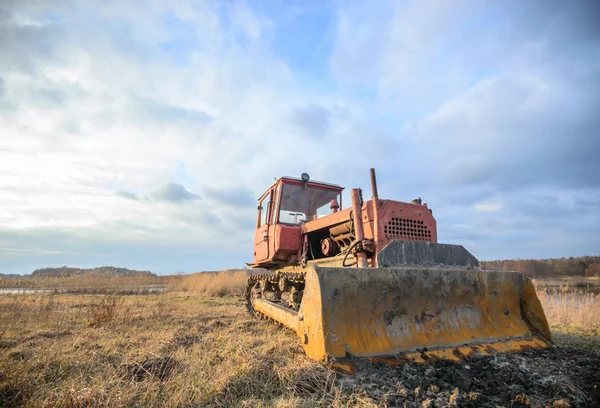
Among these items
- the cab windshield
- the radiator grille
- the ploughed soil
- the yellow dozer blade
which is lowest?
the ploughed soil

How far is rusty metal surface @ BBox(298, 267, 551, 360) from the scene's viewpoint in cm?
322

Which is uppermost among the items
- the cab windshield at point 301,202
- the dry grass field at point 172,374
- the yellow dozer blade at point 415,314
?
the cab windshield at point 301,202

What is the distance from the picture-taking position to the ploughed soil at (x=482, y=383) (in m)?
2.44

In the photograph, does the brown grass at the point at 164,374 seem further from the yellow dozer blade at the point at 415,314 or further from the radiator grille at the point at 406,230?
the radiator grille at the point at 406,230

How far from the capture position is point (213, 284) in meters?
16.7

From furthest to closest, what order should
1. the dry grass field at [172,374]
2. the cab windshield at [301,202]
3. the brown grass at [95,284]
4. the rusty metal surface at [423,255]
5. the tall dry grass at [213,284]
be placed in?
the brown grass at [95,284], the tall dry grass at [213,284], the cab windshield at [301,202], the rusty metal surface at [423,255], the dry grass field at [172,374]

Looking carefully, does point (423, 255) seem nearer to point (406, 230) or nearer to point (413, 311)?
point (406, 230)

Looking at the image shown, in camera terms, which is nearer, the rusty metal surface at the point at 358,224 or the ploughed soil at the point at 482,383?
the ploughed soil at the point at 482,383

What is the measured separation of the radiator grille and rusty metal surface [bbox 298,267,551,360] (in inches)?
34.4

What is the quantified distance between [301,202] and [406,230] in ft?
8.99

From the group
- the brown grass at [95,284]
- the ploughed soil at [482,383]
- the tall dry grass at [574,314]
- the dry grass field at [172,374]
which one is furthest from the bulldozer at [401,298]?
the brown grass at [95,284]

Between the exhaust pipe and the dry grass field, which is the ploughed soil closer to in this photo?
the dry grass field

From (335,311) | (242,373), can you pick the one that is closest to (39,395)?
(242,373)

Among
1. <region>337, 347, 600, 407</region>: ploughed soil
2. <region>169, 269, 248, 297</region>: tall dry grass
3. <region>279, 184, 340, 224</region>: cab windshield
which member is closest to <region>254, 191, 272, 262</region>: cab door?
<region>279, 184, 340, 224</region>: cab windshield
